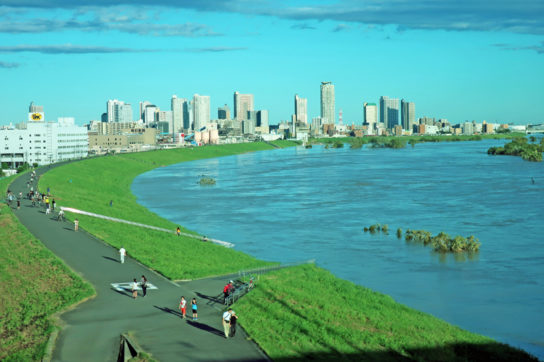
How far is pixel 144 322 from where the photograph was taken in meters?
28.0

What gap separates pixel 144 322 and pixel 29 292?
401 inches

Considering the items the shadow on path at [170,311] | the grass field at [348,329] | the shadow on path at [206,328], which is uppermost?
the shadow on path at [170,311]

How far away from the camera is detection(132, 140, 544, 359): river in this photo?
37.2 meters

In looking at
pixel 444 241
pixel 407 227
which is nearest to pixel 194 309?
pixel 444 241

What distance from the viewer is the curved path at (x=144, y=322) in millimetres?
24406

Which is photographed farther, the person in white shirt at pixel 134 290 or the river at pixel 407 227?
the river at pixel 407 227

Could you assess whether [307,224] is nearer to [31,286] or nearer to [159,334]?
[31,286]

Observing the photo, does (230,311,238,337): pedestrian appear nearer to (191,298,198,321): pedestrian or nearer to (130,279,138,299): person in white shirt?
(191,298,198,321): pedestrian

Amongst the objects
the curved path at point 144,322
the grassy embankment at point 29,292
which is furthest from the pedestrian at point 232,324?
the grassy embankment at point 29,292

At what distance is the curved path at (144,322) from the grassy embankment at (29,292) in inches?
33.8

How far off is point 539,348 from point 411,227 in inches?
1278

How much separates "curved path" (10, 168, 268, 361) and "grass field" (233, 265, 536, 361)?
5.06ft

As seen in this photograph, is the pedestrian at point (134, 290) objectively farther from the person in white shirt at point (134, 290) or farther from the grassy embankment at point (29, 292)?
the grassy embankment at point (29, 292)

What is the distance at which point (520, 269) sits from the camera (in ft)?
145
